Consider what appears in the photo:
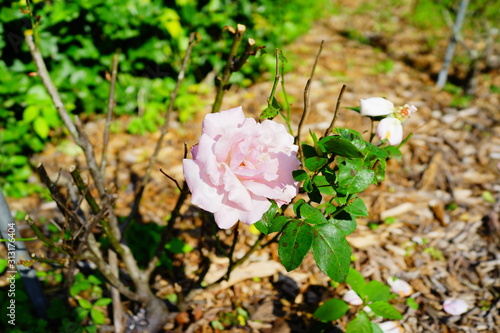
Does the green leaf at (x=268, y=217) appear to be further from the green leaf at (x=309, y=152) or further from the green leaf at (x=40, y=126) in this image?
the green leaf at (x=40, y=126)

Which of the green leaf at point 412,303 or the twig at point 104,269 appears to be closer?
the twig at point 104,269

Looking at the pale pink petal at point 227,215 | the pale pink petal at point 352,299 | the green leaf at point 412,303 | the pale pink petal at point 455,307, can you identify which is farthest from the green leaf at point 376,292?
the pale pink petal at point 227,215

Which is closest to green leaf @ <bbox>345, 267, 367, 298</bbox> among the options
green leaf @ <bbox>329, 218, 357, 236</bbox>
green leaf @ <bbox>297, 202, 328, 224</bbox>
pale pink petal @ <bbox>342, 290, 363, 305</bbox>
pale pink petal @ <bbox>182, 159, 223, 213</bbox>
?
pale pink petal @ <bbox>342, 290, 363, 305</bbox>

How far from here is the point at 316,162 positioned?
0.92 m

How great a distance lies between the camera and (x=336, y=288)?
6.09 ft

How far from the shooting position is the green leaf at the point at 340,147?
2.69 ft

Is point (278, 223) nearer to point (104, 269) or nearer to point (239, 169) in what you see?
point (239, 169)

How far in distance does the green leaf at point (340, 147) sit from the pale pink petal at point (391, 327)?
1.15m

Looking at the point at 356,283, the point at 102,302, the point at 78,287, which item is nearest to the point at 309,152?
the point at 356,283

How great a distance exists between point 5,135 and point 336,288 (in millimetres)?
2355

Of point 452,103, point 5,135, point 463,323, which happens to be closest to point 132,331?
point 463,323

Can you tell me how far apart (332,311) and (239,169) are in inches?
36.2

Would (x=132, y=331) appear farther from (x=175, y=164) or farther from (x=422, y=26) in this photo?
(x=422, y=26)

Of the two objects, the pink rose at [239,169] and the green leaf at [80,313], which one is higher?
the pink rose at [239,169]
